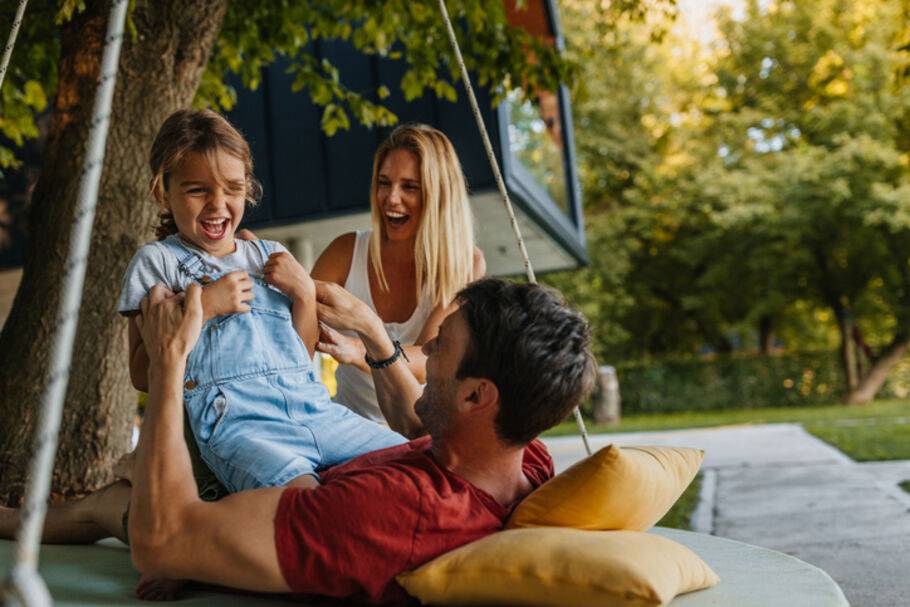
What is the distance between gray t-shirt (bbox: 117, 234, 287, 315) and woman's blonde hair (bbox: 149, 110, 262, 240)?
18cm

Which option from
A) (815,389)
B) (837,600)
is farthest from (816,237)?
(837,600)

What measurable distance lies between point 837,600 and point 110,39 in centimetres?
184

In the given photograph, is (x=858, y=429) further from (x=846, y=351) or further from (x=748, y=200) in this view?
(x=846, y=351)

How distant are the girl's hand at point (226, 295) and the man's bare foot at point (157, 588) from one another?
1.91ft

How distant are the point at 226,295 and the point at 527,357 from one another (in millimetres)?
728

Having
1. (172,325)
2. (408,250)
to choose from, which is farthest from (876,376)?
(172,325)

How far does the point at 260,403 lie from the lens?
7.63 feet

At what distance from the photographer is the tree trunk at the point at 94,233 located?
148 inches

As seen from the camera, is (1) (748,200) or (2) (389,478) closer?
(2) (389,478)

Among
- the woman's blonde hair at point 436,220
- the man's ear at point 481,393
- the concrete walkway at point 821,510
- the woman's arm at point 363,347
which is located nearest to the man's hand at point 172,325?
the man's ear at point 481,393

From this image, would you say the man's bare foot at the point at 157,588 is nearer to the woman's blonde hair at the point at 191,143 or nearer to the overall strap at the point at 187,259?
the overall strap at the point at 187,259

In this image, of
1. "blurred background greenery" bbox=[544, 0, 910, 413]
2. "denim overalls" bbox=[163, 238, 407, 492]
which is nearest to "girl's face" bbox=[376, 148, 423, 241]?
"denim overalls" bbox=[163, 238, 407, 492]

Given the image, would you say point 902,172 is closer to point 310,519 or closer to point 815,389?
point 815,389

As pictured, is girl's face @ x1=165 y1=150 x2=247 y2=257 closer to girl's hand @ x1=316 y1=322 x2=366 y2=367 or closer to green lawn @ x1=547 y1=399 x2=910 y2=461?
girl's hand @ x1=316 y1=322 x2=366 y2=367
